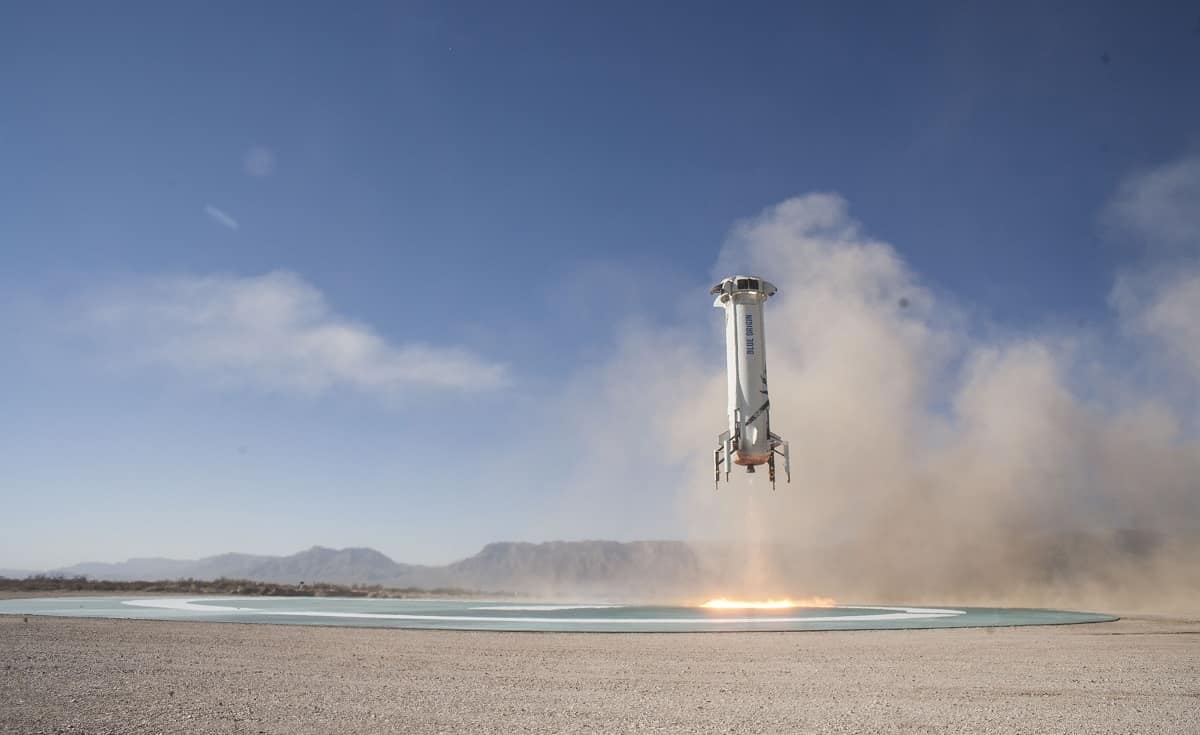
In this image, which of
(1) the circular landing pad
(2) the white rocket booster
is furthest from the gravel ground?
(2) the white rocket booster

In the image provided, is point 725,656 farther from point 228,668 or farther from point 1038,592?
point 1038,592

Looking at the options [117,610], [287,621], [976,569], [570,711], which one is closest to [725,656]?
[570,711]

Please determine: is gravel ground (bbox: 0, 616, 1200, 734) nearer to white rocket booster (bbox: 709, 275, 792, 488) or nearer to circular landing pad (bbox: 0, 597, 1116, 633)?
circular landing pad (bbox: 0, 597, 1116, 633)

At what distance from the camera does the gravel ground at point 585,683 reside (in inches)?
559

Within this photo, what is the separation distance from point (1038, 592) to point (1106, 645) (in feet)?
176

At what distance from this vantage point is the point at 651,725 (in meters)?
14.1

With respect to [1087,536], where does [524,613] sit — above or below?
below

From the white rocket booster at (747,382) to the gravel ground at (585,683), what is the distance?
12086mm

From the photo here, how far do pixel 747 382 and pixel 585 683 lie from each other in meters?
24.9

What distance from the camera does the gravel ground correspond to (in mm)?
14211

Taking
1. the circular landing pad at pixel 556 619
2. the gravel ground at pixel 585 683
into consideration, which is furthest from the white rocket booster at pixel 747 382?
the gravel ground at pixel 585 683

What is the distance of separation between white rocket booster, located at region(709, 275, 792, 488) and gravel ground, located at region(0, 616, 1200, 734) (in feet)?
39.7

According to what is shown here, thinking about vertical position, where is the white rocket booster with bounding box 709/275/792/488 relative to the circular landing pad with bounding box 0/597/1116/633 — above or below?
above

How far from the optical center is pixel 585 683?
18.9 m
